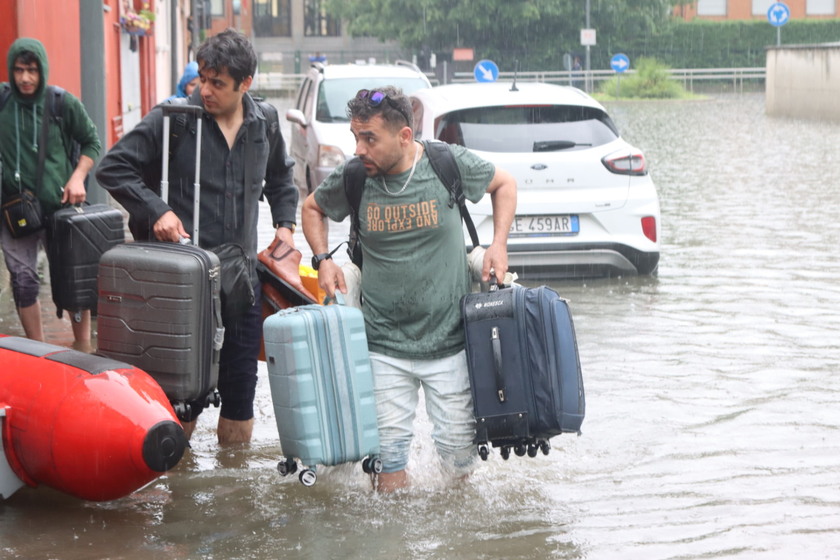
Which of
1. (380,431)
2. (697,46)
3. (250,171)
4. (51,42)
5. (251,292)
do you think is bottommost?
(380,431)

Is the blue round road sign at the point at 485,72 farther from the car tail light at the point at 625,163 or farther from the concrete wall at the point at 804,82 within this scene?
the car tail light at the point at 625,163

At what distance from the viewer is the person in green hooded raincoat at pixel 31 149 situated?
724cm

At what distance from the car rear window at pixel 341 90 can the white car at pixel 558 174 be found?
5.90 meters

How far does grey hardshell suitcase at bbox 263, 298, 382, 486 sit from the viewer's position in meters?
4.87

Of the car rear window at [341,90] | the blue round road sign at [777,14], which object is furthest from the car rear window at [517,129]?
the blue round road sign at [777,14]

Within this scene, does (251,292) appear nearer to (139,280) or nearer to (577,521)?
(139,280)

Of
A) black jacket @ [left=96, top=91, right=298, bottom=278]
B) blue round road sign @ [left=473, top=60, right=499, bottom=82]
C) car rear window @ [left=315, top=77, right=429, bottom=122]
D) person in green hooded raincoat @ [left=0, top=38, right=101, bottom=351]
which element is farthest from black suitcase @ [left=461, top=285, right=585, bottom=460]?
blue round road sign @ [left=473, top=60, right=499, bottom=82]

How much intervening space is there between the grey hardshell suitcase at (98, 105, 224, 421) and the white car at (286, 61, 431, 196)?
9.58m

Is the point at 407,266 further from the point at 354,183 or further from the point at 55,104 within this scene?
the point at 55,104

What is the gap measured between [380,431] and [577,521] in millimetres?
800

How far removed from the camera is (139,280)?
16.4 ft

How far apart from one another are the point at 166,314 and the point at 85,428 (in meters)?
0.49

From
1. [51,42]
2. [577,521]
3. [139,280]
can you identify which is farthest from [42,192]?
[51,42]

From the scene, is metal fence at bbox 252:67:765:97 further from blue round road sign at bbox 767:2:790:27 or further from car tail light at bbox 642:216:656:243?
car tail light at bbox 642:216:656:243
